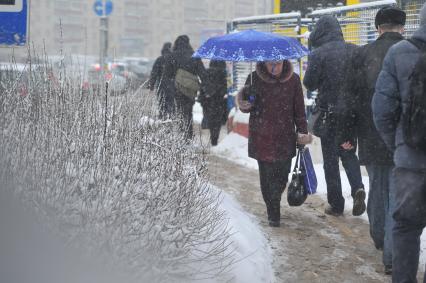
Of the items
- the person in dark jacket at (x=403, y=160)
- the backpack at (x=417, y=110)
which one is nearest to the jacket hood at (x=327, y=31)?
the person in dark jacket at (x=403, y=160)

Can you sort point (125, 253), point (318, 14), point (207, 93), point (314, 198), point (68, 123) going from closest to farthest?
point (125, 253)
point (68, 123)
point (314, 198)
point (318, 14)
point (207, 93)

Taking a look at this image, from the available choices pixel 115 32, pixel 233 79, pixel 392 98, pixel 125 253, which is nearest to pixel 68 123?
pixel 125 253

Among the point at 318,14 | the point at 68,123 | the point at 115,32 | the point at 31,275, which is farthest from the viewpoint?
the point at 115,32

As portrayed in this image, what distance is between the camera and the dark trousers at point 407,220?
3.45m

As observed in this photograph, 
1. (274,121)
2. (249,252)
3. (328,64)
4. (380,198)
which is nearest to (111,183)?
(249,252)

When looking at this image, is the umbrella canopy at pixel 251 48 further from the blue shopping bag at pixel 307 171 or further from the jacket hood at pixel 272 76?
the blue shopping bag at pixel 307 171

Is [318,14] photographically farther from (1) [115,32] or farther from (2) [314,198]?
(1) [115,32]

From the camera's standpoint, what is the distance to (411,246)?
366 centimetres

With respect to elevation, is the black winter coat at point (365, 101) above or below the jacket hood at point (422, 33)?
below

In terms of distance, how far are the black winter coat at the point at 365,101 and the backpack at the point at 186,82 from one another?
A: 4.85 meters

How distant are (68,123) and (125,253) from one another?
40.0 inches

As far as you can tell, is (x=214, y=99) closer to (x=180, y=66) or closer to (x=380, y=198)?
(x=180, y=66)

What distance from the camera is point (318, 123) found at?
6.22 meters

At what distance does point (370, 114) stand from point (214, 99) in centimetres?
679
